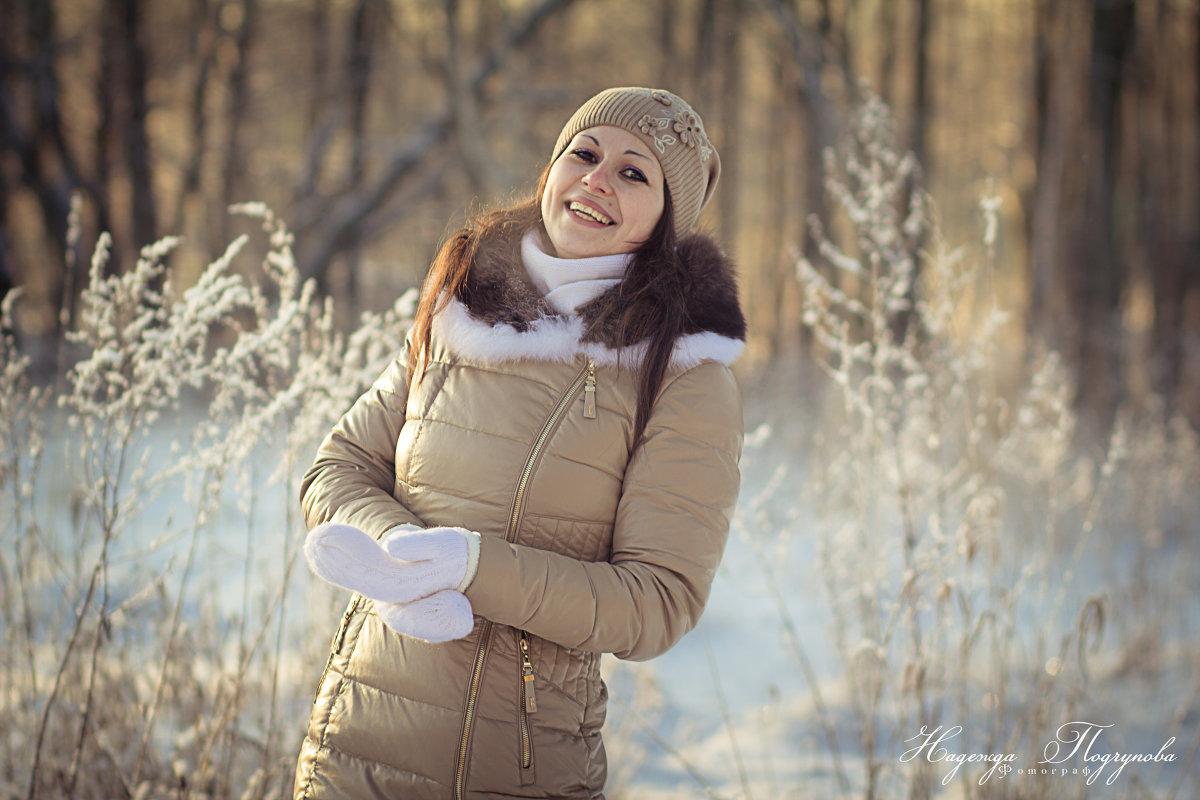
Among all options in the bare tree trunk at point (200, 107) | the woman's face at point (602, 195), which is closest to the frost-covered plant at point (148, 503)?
the woman's face at point (602, 195)

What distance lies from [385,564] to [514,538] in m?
0.21

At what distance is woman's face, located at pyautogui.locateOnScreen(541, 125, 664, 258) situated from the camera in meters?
1.52

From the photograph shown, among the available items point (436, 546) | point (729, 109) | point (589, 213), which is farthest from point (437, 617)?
point (729, 109)

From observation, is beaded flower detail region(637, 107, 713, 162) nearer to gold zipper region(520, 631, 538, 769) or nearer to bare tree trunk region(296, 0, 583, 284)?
gold zipper region(520, 631, 538, 769)

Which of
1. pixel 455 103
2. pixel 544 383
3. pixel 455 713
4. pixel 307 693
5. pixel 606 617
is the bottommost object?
pixel 307 693

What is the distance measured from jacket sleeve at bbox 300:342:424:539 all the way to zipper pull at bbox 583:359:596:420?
33 cm

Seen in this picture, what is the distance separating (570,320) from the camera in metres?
1.44

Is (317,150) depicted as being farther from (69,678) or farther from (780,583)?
(69,678)

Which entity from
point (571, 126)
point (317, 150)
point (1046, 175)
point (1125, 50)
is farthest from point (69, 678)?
point (1125, 50)

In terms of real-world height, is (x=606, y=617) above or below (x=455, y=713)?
above

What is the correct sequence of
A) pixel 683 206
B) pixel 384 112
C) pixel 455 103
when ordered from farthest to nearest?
pixel 384 112
pixel 455 103
pixel 683 206

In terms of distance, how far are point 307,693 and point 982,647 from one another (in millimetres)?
3253

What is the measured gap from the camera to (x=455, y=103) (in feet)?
20.7

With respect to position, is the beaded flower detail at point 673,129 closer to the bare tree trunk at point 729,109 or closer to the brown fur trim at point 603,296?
the brown fur trim at point 603,296
